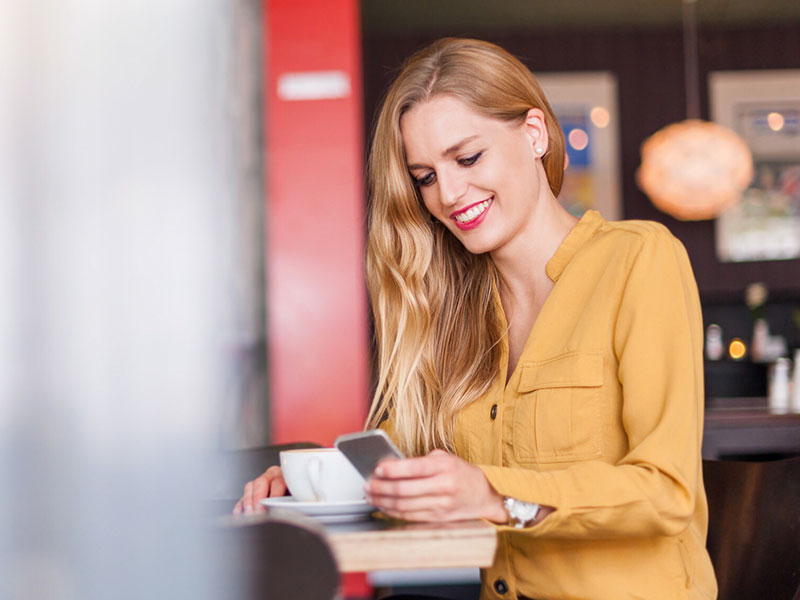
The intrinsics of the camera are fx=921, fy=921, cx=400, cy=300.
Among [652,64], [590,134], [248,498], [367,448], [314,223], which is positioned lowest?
[248,498]

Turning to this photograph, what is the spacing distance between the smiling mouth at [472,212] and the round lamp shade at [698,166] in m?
3.33

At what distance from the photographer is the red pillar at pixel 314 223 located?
12.0 feet

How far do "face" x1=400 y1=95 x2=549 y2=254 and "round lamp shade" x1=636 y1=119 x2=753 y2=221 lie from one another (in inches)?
128

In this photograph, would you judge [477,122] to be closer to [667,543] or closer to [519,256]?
[519,256]

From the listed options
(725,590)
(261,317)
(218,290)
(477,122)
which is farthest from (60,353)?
(261,317)

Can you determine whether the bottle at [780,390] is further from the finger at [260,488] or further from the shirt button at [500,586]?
the finger at [260,488]

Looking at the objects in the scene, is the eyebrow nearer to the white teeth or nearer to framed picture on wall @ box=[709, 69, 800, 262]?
the white teeth

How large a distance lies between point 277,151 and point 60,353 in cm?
343

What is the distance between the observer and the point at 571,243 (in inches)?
54.4

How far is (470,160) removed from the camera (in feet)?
4.49

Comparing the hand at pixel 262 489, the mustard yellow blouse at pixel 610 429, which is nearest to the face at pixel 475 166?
the mustard yellow blouse at pixel 610 429

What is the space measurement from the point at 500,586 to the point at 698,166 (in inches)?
142

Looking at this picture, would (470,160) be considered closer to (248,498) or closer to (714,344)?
(248,498)

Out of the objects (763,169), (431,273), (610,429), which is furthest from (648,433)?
(763,169)
